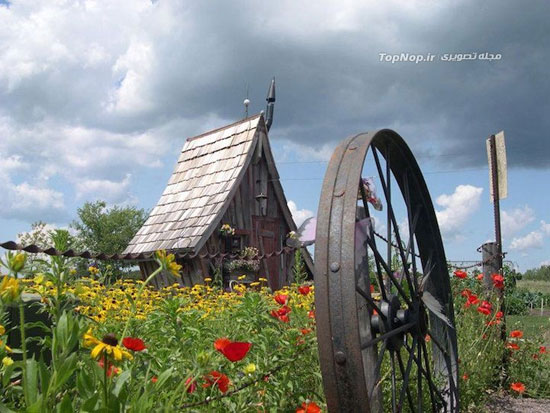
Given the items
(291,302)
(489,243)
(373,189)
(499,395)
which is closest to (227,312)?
(291,302)

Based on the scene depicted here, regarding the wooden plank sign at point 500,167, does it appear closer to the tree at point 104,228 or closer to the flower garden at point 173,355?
the flower garden at point 173,355

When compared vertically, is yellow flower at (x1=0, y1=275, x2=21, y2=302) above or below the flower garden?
above

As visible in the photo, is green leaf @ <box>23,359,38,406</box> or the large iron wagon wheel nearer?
green leaf @ <box>23,359,38,406</box>

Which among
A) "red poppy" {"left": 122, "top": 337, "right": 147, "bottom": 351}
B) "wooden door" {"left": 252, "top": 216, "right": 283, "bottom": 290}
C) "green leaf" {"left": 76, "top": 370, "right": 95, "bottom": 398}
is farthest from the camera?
"wooden door" {"left": 252, "top": 216, "right": 283, "bottom": 290}

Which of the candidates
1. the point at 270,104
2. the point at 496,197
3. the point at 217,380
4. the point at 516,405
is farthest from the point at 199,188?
the point at 217,380

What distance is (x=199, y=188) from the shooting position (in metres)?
14.9

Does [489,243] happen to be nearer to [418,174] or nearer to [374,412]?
[418,174]

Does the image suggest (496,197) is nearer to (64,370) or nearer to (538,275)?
(64,370)

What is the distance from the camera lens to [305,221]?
541cm

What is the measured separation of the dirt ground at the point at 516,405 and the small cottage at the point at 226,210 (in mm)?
7883

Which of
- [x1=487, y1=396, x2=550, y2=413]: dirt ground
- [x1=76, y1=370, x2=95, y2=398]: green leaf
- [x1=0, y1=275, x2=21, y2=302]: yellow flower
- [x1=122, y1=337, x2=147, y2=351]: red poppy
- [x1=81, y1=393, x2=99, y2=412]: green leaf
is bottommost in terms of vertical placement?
[x1=487, y1=396, x2=550, y2=413]: dirt ground

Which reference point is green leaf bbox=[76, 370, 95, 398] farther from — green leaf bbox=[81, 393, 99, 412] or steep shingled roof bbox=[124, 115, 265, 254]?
steep shingled roof bbox=[124, 115, 265, 254]

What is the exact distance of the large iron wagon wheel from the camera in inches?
93.5

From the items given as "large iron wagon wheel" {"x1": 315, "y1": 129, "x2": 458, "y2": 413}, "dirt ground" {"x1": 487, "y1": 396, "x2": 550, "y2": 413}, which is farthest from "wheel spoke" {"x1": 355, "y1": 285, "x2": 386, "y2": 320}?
"dirt ground" {"x1": 487, "y1": 396, "x2": 550, "y2": 413}
